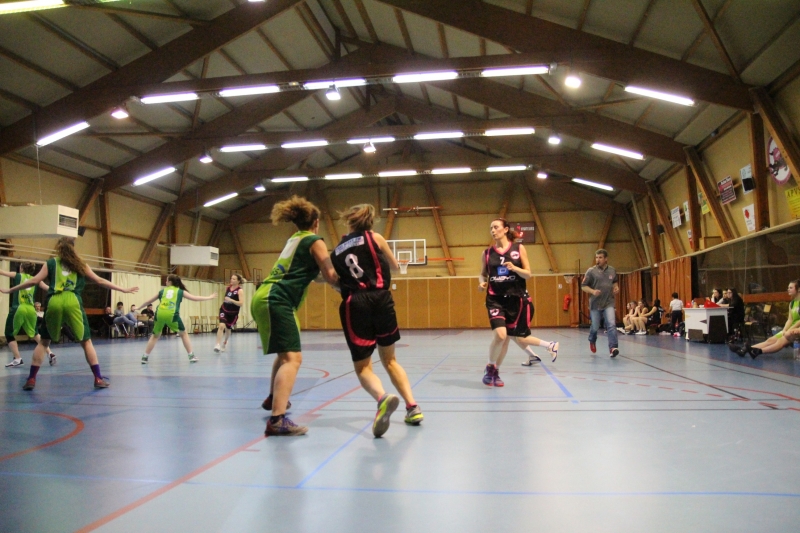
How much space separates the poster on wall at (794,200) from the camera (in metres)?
12.1

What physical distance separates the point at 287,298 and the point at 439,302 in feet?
83.8

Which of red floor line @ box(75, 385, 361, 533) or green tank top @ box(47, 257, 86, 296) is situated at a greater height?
green tank top @ box(47, 257, 86, 296)

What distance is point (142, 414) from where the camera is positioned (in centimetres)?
468

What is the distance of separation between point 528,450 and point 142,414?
3288mm

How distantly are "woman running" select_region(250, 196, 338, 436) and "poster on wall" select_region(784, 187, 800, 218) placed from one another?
1233cm

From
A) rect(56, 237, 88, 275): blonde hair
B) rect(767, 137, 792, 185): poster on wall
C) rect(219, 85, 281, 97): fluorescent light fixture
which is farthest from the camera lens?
rect(219, 85, 281, 97): fluorescent light fixture

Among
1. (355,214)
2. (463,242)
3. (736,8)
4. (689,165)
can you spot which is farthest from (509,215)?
(355,214)

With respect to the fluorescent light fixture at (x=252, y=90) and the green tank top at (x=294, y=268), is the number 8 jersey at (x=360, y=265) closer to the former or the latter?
the green tank top at (x=294, y=268)

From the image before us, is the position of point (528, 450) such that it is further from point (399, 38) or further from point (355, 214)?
point (399, 38)

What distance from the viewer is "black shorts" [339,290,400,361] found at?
12.6 feet

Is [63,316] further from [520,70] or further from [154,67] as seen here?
[520,70]

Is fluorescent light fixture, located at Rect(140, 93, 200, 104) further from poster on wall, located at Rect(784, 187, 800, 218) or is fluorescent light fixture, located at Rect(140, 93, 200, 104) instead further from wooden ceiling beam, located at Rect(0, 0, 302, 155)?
poster on wall, located at Rect(784, 187, 800, 218)

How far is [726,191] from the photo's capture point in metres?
15.9

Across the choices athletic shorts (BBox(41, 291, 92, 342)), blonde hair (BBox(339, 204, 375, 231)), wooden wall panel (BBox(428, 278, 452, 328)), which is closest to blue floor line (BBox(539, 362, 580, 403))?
blonde hair (BBox(339, 204, 375, 231))
